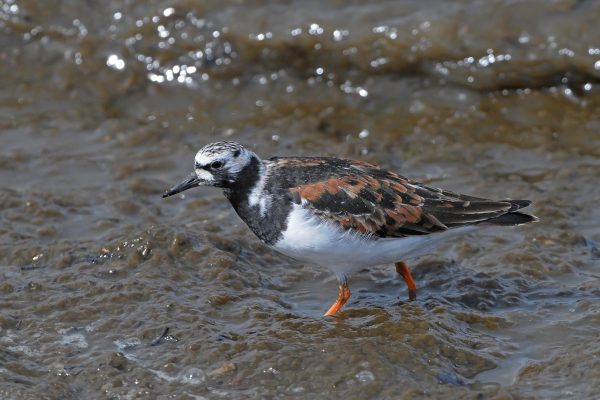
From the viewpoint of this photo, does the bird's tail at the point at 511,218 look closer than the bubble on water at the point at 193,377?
No

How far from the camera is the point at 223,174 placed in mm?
6414

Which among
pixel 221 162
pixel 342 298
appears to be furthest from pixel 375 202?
pixel 221 162

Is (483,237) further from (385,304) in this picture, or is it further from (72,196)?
(72,196)

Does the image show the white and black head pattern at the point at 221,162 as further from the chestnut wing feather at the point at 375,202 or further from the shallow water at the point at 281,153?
the shallow water at the point at 281,153

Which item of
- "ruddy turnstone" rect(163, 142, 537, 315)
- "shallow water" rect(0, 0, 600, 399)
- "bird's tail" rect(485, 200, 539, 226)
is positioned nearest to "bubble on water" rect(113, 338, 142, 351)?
"shallow water" rect(0, 0, 600, 399)

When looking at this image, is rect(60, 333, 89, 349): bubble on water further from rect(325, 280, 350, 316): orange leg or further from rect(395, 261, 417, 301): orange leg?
rect(395, 261, 417, 301): orange leg

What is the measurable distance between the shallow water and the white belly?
1.35ft

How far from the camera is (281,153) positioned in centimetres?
878

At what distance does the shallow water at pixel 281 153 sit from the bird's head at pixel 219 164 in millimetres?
855

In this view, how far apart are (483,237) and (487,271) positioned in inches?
23.8

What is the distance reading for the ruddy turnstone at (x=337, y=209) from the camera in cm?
621

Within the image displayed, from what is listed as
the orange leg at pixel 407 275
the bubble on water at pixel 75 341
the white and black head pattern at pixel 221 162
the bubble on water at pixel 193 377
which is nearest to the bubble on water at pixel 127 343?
the bubble on water at pixel 75 341

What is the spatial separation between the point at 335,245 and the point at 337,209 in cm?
25

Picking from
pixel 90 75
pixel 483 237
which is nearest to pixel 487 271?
pixel 483 237
